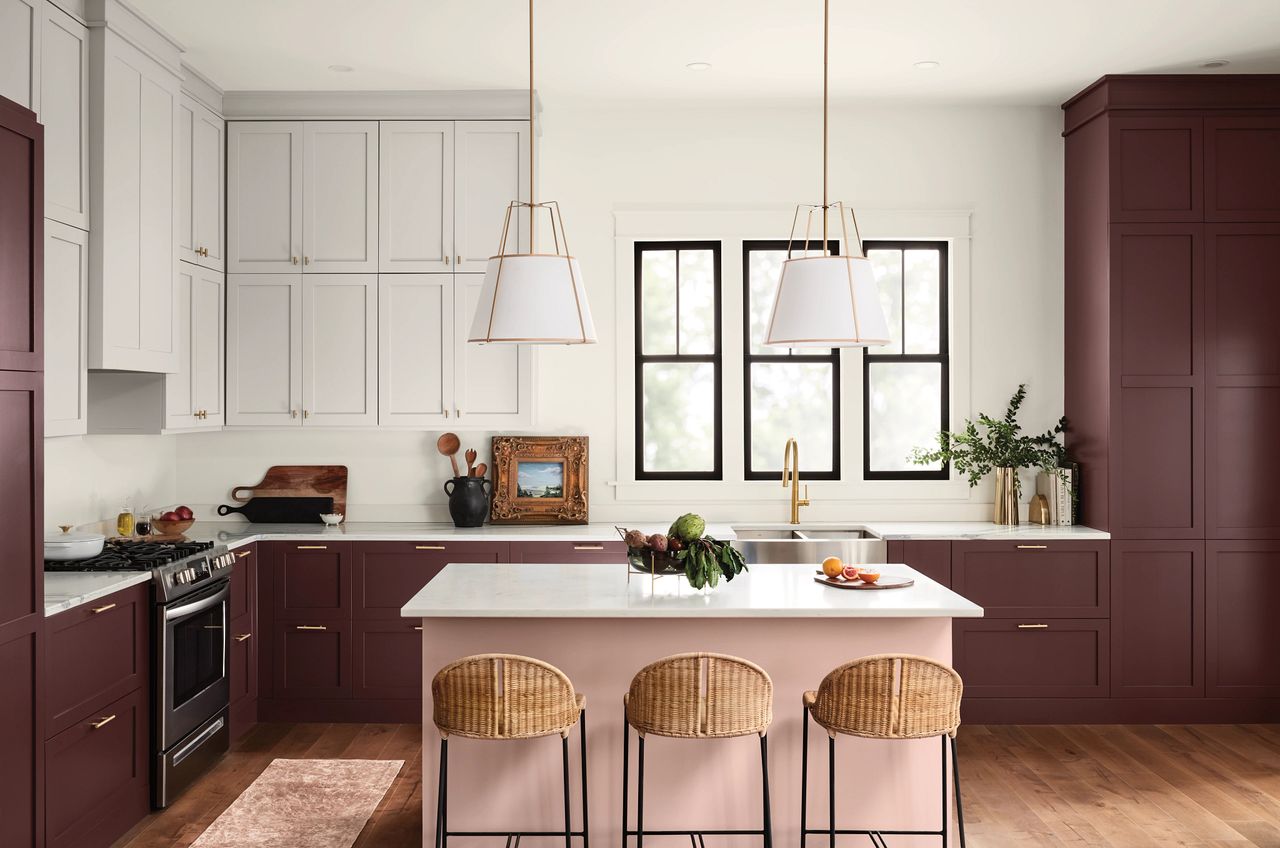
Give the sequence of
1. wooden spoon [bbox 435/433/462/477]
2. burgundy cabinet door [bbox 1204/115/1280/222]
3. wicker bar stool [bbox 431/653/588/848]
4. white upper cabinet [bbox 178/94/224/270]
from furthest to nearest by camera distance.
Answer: wooden spoon [bbox 435/433/462/477], burgundy cabinet door [bbox 1204/115/1280/222], white upper cabinet [bbox 178/94/224/270], wicker bar stool [bbox 431/653/588/848]

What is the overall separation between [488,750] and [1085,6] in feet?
11.5

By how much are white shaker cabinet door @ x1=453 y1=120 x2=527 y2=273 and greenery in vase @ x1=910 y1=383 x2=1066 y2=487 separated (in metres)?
2.40

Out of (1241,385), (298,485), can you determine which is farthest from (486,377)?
(1241,385)

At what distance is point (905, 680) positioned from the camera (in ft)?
9.20

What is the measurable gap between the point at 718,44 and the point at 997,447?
245 cm

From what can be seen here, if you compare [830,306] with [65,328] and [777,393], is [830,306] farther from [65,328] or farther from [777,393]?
[65,328]

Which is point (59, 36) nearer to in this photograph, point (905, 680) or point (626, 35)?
point (626, 35)

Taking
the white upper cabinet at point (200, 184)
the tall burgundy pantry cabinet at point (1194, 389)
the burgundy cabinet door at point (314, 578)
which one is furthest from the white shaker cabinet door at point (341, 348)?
the tall burgundy pantry cabinet at point (1194, 389)

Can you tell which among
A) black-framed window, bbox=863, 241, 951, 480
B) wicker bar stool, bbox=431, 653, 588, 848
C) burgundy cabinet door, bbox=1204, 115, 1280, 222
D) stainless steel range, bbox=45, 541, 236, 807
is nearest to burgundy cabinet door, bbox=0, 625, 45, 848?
stainless steel range, bbox=45, 541, 236, 807

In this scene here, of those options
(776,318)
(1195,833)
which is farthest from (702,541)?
(1195,833)

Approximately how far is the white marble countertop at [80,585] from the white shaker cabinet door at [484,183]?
211 centimetres

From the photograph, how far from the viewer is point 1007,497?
16.8ft

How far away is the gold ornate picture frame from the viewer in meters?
5.21

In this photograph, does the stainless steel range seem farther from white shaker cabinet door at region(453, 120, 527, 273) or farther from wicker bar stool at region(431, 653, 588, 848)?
white shaker cabinet door at region(453, 120, 527, 273)
